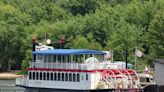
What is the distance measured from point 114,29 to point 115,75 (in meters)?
53.2

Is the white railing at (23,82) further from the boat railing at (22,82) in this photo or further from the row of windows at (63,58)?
the row of windows at (63,58)

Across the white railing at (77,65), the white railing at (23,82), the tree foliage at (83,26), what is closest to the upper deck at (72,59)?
the white railing at (77,65)

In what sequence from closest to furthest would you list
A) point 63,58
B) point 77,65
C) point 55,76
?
1. point 77,65
2. point 63,58
3. point 55,76

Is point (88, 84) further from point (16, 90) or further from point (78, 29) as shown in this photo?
point (78, 29)

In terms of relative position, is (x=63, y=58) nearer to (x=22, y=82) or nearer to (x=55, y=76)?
(x=55, y=76)

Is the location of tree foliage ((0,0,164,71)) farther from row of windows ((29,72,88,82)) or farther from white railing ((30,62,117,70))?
white railing ((30,62,117,70))

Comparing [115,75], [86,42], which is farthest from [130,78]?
[86,42]

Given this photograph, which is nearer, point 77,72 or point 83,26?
point 77,72

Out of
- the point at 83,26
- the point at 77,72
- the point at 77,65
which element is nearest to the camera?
the point at 77,72

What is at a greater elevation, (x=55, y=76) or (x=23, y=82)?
(x=55, y=76)

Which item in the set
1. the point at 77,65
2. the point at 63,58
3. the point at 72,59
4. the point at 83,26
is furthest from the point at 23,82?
the point at 83,26

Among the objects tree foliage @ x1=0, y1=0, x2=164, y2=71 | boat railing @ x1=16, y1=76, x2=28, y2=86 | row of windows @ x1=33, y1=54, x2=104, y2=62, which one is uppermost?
tree foliage @ x1=0, y1=0, x2=164, y2=71

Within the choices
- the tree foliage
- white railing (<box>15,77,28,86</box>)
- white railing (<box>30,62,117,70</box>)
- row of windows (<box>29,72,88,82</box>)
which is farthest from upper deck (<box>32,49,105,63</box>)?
the tree foliage

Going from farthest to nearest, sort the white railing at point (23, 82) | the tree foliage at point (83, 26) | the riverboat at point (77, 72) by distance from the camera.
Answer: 1. the tree foliage at point (83, 26)
2. the white railing at point (23, 82)
3. the riverboat at point (77, 72)
